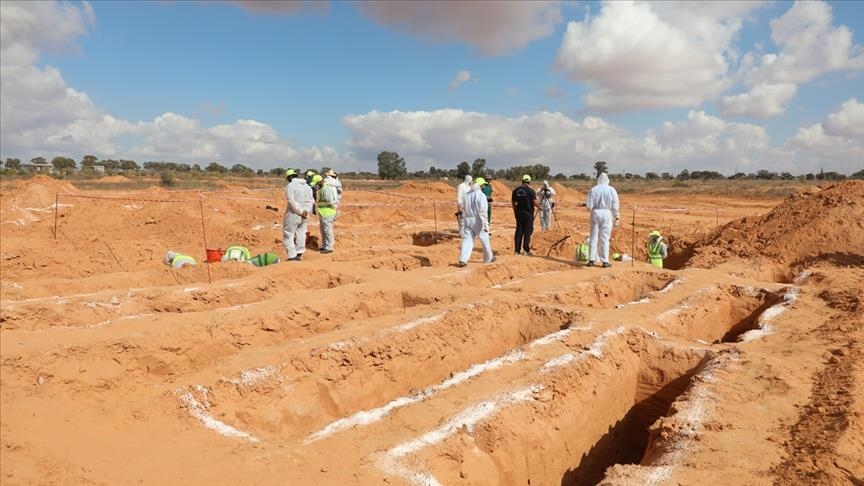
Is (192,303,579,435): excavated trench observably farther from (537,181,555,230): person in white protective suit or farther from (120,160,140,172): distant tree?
(120,160,140,172): distant tree

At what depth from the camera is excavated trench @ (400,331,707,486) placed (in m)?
4.41

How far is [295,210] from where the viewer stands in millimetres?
11039

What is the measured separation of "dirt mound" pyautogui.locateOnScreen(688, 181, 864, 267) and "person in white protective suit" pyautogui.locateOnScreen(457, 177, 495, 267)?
238 inches

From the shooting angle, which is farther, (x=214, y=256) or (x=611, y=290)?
(x=214, y=256)

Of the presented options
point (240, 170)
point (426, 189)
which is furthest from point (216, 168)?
point (426, 189)

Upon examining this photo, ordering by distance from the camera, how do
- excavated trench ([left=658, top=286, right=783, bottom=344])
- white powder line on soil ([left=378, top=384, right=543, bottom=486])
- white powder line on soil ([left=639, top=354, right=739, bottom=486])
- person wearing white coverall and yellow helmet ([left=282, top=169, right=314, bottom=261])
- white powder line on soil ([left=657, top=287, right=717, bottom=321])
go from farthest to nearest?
person wearing white coverall and yellow helmet ([left=282, top=169, right=314, bottom=261]) < excavated trench ([left=658, top=286, right=783, bottom=344]) < white powder line on soil ([left=657, top=287, right=717, bottom=321]) < white powder line on soil ([left=378, top=384, right=543, bottom=486]) < white powder line on soil ([left=639, top=354, right=739, bottom=486])

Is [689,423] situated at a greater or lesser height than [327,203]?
lesser

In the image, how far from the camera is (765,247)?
13.2 m

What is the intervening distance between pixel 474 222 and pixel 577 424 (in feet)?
18.8

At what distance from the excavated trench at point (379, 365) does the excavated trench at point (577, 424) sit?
2.67 feet

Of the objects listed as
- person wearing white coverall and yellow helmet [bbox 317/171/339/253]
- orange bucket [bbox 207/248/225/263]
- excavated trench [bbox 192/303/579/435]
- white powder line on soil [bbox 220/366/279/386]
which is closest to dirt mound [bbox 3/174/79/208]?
orange bucket [bbox 207/248/225/263]

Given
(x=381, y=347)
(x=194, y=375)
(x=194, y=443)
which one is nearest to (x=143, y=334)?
(x=194, y=375)

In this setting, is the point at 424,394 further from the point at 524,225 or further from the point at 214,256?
the point at 214,256

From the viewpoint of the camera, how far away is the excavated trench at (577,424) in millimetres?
4410
